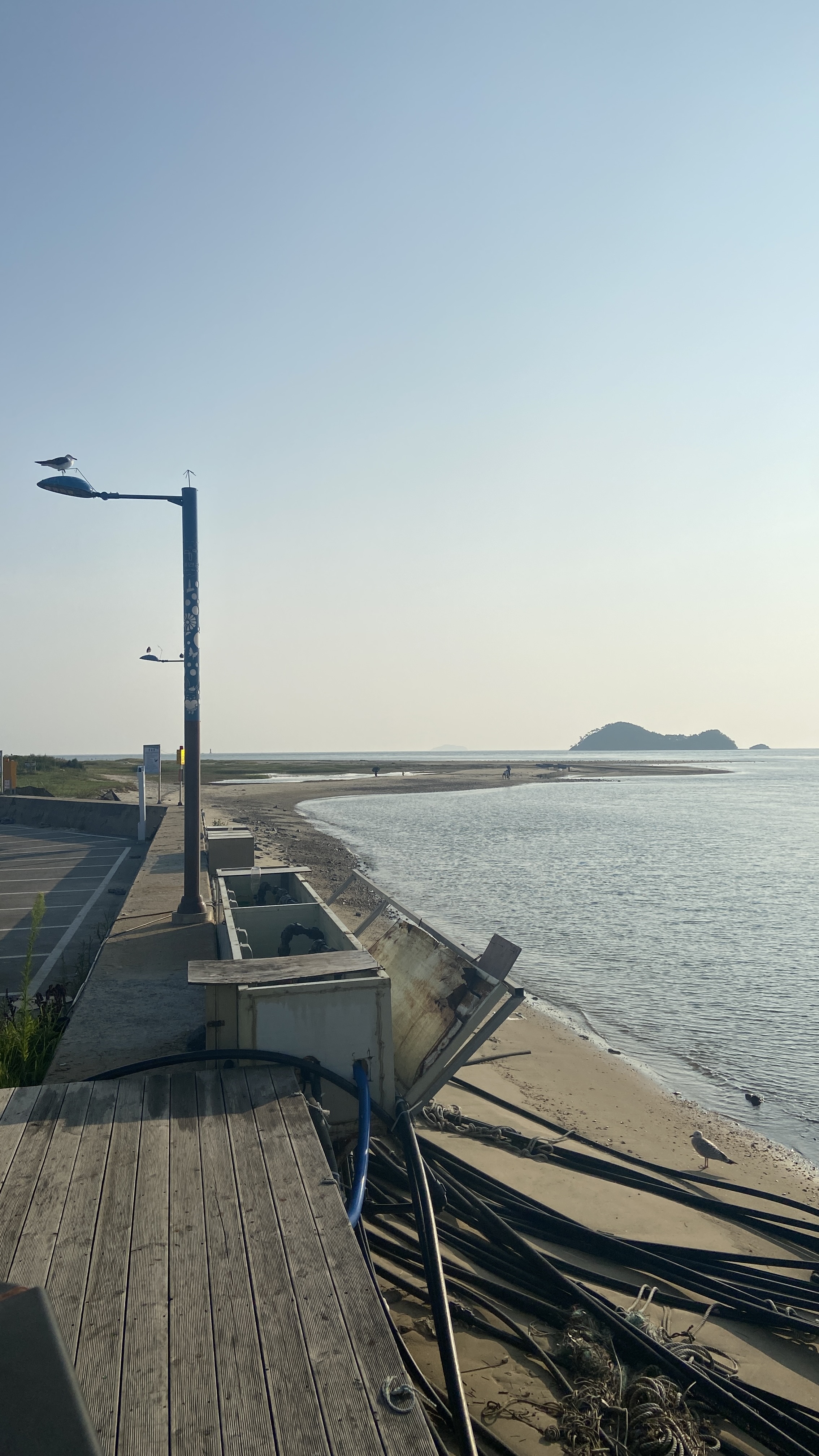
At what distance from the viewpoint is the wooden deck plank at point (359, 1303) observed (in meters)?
2.34

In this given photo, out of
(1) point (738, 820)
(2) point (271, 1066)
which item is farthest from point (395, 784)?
(2) point (271, 1066)

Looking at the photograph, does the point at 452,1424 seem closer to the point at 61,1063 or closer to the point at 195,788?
the point at 61,1063

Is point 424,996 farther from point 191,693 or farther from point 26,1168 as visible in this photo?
point 191,693

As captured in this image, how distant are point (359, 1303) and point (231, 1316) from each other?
424 mm

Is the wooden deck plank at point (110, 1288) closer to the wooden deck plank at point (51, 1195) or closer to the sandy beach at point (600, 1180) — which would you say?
the wooden deck plank at point (51, 1195)

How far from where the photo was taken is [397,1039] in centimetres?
579

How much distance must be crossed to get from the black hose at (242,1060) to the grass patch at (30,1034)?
0.89 metres

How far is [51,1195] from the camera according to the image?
3.48m

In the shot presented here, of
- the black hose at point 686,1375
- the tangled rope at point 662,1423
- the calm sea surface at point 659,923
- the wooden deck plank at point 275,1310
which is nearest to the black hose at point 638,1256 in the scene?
the black hose at point 686,1375

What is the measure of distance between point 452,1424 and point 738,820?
157ft

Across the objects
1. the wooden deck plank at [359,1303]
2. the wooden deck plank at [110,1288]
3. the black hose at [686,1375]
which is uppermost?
the wooden deck plank at [110,1288]

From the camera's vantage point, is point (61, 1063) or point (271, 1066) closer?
point (271, 1066)

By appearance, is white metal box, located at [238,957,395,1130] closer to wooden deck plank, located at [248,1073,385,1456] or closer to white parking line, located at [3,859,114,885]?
wooden deck plank, located at [248,1073,385,1456]

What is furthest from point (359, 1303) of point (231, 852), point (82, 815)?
point (82, 815)
